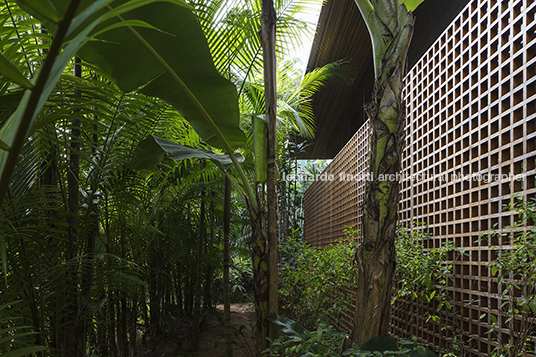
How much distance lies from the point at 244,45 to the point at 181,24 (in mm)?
1547

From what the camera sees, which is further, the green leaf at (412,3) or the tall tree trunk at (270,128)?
the tall tree trunk at (270,128)

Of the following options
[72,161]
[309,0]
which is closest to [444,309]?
[72,161]

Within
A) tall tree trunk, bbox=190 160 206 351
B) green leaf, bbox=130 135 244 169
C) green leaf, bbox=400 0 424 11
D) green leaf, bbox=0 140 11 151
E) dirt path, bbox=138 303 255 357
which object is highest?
green leaf, bbox=400 0 424 11

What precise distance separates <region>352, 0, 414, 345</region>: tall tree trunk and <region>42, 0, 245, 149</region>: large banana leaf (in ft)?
3.24

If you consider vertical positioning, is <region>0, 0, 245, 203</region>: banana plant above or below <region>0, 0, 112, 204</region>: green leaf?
above

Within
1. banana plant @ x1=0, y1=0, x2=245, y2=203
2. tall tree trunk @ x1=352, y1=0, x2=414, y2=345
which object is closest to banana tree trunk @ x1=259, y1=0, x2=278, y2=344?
banana plant @ x1=0, y1=0, x2=245, y2=203

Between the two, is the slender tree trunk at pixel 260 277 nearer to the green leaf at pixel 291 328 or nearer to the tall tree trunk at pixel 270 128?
the tall tree trunk at pixel 270 128

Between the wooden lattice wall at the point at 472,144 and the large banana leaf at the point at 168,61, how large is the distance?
1.75 m

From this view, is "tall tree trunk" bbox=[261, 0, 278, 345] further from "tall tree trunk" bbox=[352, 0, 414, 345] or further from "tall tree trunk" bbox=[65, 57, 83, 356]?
"tall tree trunk" bbox=[65, 57, 83, 356]

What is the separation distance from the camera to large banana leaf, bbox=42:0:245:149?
5.98 feet

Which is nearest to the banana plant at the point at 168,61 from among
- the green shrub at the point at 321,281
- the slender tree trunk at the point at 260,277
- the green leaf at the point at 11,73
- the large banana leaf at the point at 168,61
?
the large banana leaf at the point at 168,61

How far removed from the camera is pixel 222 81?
2.25 metres

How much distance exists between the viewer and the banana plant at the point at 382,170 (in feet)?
5.93

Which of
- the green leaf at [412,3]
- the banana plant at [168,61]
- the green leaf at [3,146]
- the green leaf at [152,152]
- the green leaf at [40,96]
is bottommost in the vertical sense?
the green leaf at [3,146]
